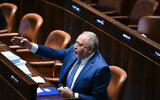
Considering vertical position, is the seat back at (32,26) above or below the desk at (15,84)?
below

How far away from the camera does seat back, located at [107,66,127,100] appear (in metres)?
2.84

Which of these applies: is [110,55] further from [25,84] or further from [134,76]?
[25,84]

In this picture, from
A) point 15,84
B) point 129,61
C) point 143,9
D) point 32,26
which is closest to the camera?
point 15,84

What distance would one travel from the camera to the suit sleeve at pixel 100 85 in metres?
2.68

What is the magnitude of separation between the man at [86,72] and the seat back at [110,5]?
1913mm

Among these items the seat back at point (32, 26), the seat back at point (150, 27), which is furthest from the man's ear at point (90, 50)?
the seat back at point (32, 26)

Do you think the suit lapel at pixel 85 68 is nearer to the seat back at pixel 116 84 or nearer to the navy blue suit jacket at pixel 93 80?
the navy blue suit jacket at pixel 93 80

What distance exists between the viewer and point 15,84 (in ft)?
8.79

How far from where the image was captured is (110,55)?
12.1ft

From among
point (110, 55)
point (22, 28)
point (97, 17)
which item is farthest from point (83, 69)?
point (22, 28)

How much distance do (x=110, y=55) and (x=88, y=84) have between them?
1.01 meters

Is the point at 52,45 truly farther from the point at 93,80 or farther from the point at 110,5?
the point at 110,5

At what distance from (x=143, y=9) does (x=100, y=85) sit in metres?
1.91

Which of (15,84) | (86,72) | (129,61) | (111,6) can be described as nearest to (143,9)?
(111,6)
